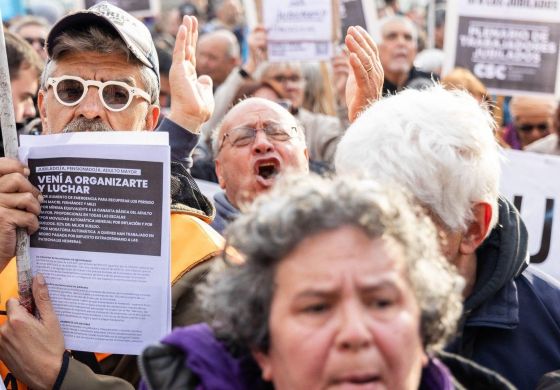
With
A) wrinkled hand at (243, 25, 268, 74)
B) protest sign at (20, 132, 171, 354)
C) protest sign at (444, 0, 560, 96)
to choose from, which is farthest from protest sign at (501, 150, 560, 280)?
wrinkled hand at (243, 25, 268, 74)

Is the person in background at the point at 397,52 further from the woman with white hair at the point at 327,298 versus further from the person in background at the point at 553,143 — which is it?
the woman with white hair at the point at 327,298

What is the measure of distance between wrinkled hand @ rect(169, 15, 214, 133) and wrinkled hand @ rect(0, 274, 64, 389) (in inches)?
41.2

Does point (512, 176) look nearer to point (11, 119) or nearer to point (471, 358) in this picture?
point (471, 358)

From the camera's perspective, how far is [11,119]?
2.60 m

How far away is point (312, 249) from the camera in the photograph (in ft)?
6.07

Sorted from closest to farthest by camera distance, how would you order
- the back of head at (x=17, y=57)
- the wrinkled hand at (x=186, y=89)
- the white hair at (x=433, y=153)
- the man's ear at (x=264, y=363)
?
the man's ear at (x=264, y=363)
the white hair at (x=433, y=153)
the wrinkled hand at (x=186, y=89)
the back of head at (x=17, y=57)

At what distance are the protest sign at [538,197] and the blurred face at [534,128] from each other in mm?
2345

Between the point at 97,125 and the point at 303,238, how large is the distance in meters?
1.23

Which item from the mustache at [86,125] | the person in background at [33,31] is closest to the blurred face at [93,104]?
the mustache at [86,125]

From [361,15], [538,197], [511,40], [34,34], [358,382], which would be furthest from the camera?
[361,15]

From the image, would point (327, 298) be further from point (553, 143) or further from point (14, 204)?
point (553, 143)

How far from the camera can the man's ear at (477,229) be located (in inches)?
100

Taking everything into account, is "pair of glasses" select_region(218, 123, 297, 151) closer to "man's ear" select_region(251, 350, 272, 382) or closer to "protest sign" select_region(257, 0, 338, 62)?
"man's ear" select_region(251, 350, 272, 382)

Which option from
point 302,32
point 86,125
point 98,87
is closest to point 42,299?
point 86,125
